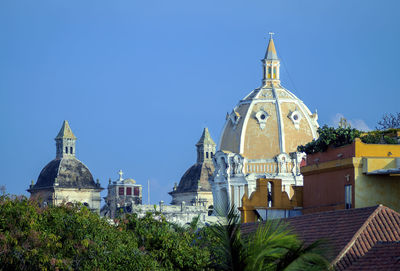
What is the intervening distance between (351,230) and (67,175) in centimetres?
10633

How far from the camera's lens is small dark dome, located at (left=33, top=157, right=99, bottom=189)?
Answer: 136 m

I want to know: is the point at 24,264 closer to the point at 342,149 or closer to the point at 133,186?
the point at 342,149

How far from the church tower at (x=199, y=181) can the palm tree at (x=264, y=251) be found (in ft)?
366

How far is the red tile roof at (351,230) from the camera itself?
99.8 ft

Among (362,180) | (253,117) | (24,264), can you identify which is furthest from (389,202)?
(253,117)

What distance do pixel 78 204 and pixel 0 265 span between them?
5582mm

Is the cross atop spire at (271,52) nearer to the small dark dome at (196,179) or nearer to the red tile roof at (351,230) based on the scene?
the small dark dome at (196,179)

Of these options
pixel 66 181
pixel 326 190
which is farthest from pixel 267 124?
pixel 326 190

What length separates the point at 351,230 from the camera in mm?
31547

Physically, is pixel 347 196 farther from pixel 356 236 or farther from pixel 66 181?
pixel 66 181

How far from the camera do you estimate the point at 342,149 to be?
1651 inches

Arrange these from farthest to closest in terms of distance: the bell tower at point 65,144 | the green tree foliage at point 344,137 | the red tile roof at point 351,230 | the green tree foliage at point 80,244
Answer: the bell tower at point 65,144 → the green tree foliage at point 344,137 → the green tree foliage at point 80,244 → the red tile roof at point 351,230

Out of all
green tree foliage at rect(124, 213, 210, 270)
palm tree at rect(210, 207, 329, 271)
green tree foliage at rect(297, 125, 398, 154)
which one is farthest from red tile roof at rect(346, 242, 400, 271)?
green tree foliage at rect(297, 125, 398, 154)

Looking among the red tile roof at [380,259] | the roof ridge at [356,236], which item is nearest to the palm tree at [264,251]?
the red tile roof at [380,259]
